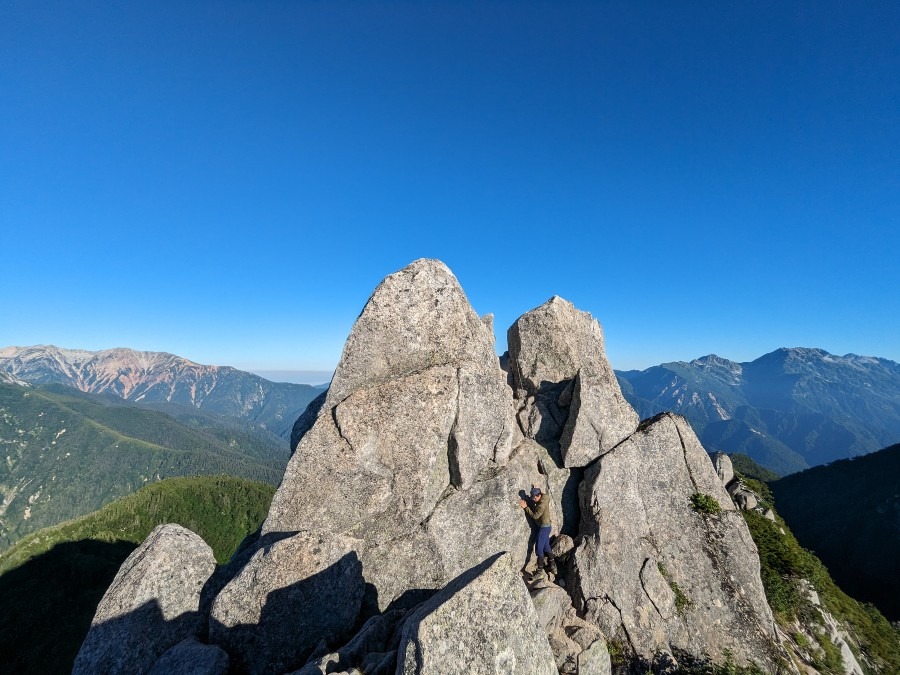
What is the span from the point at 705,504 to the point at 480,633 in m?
17.8

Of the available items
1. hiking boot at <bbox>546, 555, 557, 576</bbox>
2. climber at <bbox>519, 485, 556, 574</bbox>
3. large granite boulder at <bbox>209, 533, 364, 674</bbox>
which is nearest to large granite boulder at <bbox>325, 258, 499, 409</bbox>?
large granite boulder at <bbox>209, 533, 364, 674</bbox>

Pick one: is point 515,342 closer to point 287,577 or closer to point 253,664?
point 287,577

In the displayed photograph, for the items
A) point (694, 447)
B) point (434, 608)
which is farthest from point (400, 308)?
point (694, 447)

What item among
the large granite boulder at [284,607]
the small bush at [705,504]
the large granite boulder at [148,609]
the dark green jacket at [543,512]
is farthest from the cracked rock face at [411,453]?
the small bush at [705,504]

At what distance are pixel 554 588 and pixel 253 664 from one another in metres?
12.7

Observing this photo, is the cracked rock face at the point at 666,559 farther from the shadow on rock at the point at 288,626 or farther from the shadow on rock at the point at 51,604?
the shadow on rock at the point at 51,604

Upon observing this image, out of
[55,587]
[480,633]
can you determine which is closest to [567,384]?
[480,633]

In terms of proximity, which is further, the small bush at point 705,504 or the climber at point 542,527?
the small bush at point 705,504

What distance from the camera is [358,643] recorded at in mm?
14266

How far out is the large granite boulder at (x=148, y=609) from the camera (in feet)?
53.1

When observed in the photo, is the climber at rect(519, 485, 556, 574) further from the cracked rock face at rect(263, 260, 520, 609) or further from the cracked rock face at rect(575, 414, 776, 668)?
the cracked rock face at rect(575, 414, 776, 668)

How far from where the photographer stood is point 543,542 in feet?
66.8

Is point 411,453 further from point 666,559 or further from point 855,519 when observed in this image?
point 855,519

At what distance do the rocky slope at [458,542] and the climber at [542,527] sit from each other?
642 mm
